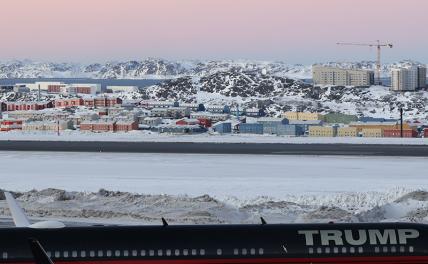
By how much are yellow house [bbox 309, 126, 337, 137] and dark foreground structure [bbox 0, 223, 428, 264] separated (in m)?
112

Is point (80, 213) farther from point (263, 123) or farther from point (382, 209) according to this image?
point (263, 123)

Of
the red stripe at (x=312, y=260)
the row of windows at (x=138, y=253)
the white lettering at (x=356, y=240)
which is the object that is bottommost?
the red stripe at (x=312, y=260)

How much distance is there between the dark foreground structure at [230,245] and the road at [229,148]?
57377 millimetres

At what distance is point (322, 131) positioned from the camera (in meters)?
133

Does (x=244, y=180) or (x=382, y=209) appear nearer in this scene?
(x=382, y=209)

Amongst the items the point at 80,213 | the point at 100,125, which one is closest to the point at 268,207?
the point at 80,213

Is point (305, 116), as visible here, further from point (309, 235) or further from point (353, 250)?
point (353, 250)

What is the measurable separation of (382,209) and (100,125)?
10144 centimetres

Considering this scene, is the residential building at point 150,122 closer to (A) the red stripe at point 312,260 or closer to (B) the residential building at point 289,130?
(B) the residential building at point 289,130

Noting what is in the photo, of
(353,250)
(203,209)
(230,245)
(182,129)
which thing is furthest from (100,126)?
(353,250)

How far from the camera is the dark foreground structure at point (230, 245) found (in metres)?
20.3

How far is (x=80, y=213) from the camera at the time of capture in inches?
1652

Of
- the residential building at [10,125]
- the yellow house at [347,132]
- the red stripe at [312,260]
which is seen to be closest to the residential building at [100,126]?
the residential building at [10,125]

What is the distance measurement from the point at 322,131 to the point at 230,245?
374ft
